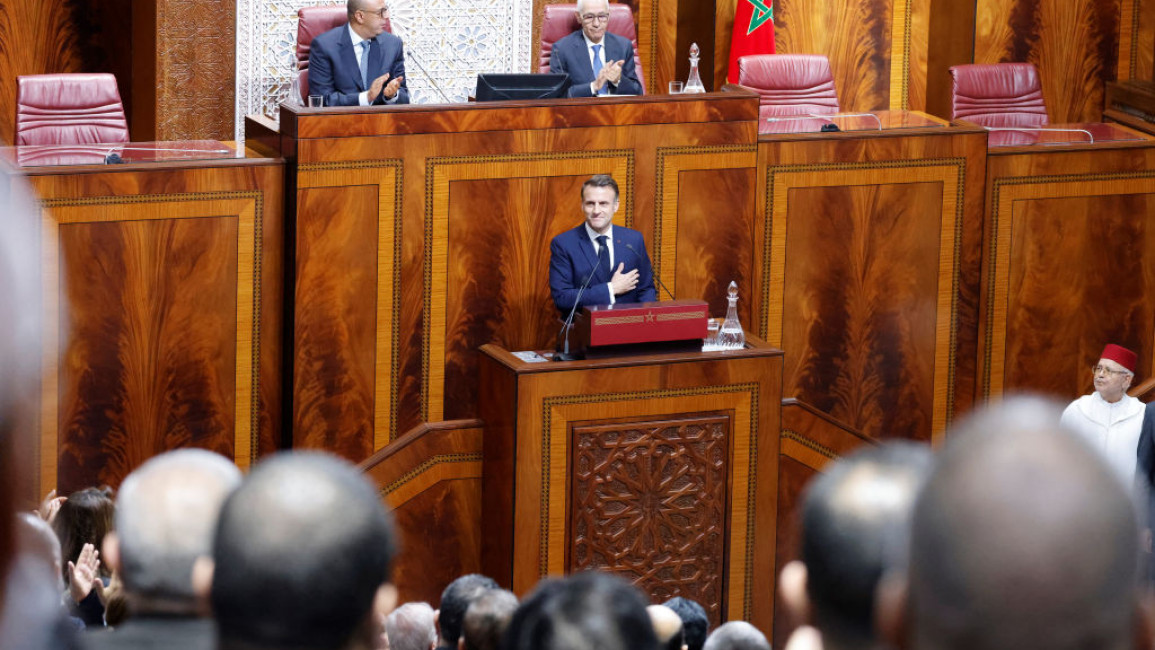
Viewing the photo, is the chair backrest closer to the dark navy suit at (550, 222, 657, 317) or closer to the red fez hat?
the dark navy suit at (550, 222, 657, 317)

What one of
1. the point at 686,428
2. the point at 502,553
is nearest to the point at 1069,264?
the point at 686,428

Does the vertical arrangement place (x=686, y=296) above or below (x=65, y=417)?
above

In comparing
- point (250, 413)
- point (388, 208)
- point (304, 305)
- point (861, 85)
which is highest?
point (861, 85)

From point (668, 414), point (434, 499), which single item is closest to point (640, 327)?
point (668, 414)

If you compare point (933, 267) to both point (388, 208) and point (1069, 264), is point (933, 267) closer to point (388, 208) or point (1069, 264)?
point (1069, 264)

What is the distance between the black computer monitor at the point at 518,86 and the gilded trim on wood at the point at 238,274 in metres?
0.96

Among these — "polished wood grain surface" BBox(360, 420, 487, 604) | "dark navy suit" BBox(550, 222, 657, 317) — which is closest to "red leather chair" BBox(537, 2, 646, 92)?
"dark navy suit" BBox(550, 222, 657, 317)

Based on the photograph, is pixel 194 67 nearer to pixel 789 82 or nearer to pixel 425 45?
pixel 425 45

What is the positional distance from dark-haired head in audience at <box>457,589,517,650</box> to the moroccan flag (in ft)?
21.2

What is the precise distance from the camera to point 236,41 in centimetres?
806

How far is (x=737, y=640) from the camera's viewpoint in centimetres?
247

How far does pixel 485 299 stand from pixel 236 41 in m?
2.61

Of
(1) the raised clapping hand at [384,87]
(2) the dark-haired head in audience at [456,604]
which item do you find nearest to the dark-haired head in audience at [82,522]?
(2) the dark-haired head in audience at [456,604]

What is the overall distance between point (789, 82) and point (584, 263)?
7.53 feet
